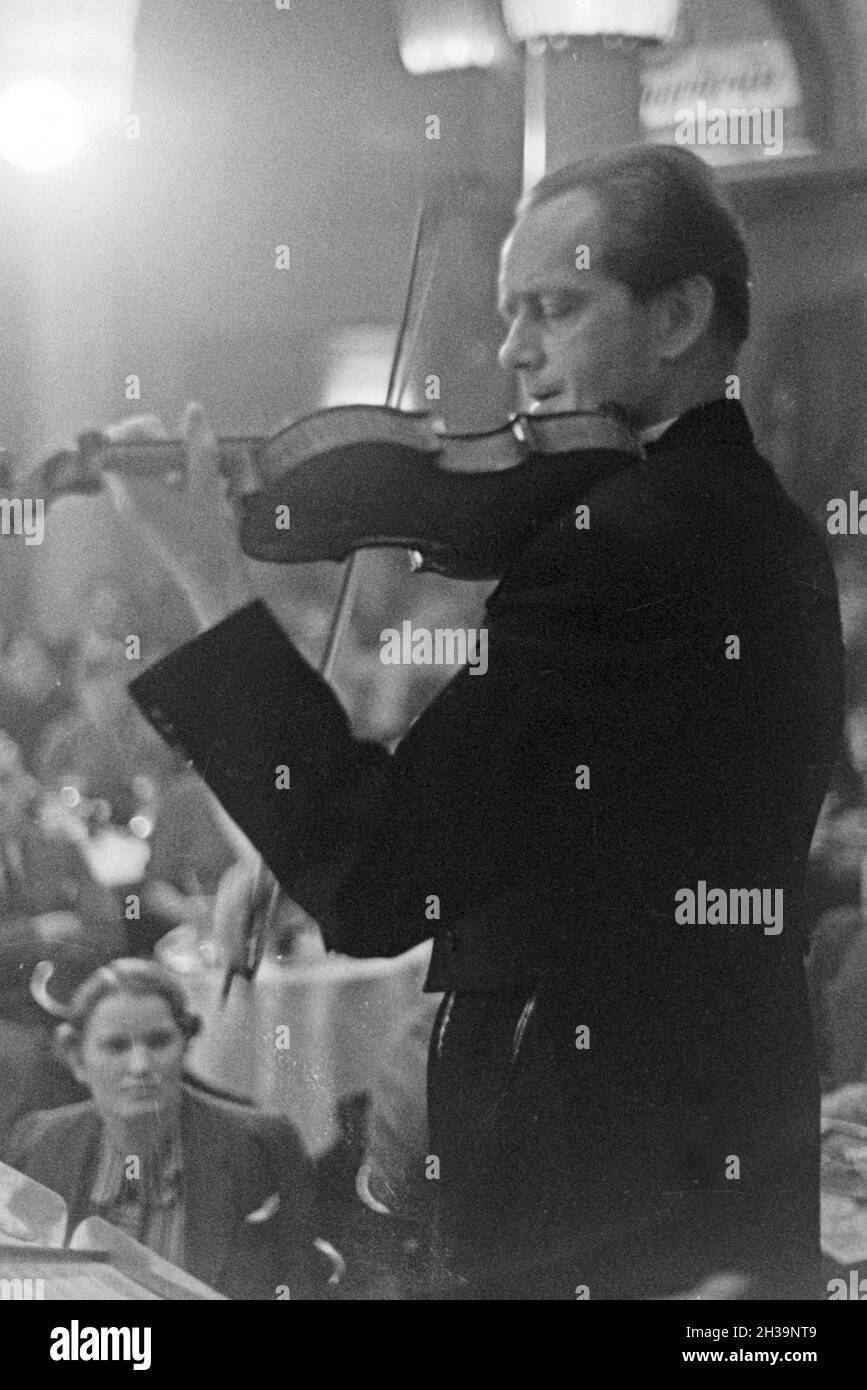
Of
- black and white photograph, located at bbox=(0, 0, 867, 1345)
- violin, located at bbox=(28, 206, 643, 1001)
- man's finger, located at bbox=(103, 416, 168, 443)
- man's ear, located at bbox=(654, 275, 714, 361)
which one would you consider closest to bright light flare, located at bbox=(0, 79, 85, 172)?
black and white photograph, located at bbox=(0, 0, 867, 1345)

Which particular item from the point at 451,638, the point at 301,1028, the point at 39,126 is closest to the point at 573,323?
the point at 451,638

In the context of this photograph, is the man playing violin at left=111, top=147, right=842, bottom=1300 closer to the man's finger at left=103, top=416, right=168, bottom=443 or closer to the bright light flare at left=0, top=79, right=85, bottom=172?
the man's finger at left=103, top=416, right=168, bottom=443

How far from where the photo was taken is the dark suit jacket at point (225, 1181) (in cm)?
206

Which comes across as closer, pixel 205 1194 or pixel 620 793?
pixel 620 793

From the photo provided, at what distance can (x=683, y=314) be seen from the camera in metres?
2.00

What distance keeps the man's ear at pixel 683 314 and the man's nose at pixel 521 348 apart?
0.16 metres

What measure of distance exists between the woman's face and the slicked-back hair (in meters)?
1.19

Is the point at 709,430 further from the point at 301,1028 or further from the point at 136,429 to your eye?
the point at 301,1028

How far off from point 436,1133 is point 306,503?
0.86 meters

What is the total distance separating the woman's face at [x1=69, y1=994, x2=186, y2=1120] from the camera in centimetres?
206

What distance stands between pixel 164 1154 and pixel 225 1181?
0.30ft
